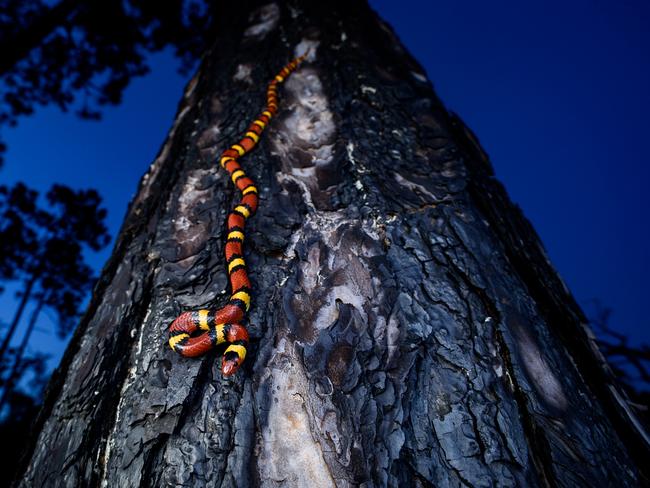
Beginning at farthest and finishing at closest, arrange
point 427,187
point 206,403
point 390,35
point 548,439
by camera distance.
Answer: point 390,35, point 427,187, point 206,403, point 548,439

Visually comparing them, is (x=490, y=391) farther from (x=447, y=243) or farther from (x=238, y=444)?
(x=238, y=444)

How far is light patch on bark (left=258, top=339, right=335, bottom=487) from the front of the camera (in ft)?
3.30

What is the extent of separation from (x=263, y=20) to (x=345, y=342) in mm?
2622

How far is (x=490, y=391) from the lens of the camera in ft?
3.51

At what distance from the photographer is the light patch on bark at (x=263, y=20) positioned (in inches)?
103

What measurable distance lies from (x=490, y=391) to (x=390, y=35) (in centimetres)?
283

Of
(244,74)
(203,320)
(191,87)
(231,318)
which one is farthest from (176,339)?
(191,87)

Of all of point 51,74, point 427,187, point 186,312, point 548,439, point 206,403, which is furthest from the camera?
point 51,74

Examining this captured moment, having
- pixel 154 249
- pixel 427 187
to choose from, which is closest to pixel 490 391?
pixel 427 187

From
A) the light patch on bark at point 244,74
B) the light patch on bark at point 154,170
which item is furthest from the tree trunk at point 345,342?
the light patch on bark at point 244,74

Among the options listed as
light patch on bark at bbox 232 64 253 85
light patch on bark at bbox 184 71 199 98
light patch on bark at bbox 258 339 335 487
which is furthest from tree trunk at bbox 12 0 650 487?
light patch on bark at bbox 184 71 199 98

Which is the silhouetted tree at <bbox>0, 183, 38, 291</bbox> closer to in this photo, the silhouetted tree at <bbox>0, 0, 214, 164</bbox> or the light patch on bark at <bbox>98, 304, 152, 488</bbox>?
the silhouetted tree at <bbox>0, 0, 214, 164</bbox>

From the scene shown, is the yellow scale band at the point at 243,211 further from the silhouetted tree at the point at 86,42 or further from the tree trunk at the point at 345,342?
the silhouetted tree at the point at 86,42

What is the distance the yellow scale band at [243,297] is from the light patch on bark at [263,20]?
209 centimetres
